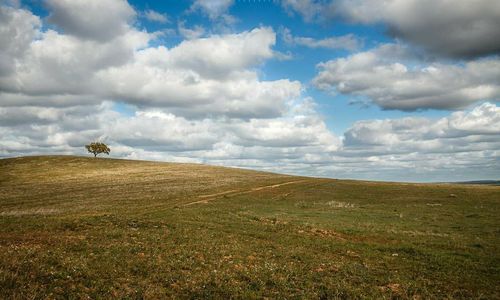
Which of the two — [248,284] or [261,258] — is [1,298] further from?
[261,258]

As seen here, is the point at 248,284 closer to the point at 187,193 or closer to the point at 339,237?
the point at 339,237

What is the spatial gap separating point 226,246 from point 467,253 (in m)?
17.1

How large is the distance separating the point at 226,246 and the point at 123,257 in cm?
738

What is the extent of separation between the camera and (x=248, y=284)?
17.2 m

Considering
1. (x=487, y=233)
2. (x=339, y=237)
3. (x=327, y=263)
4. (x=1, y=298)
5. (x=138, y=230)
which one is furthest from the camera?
(x=487, y=233)

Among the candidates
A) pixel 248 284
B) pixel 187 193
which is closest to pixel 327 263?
pixel 248 284

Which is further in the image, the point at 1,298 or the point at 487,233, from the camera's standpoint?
the point at 487,233

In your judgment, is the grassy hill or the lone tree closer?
the grassy hill

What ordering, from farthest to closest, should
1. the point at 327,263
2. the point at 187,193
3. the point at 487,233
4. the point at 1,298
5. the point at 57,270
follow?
the point at 187,193 < the point at 487,233 < the point at 327,263 < the point at 57,270 < the point at 1,298

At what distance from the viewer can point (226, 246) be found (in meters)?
25.0

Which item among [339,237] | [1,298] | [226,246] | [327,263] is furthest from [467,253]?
[1,298]

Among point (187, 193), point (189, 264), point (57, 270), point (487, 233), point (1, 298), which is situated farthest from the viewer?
point (187, 193)

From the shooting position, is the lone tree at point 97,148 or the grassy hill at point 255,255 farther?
the lone tree at point 97,148

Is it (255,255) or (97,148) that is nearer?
(255,255)
